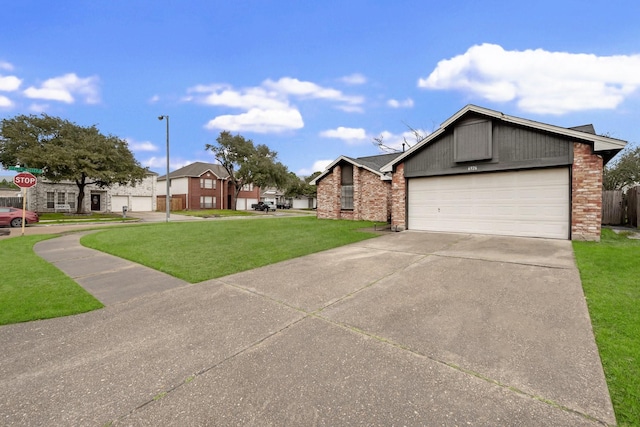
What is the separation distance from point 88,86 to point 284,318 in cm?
1996

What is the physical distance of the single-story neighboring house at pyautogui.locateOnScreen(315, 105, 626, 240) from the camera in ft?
30.2

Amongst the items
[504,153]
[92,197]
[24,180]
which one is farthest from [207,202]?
[504,153]

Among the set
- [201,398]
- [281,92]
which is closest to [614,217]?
[201,398]

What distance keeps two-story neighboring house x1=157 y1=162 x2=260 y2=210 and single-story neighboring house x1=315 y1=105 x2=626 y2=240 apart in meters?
34.8

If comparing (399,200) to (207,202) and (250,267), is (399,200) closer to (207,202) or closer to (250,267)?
(250,267)

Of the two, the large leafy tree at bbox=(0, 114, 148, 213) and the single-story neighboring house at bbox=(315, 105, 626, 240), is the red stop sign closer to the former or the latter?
the large leafy tree at bbox=(0, 114, 148, 213)

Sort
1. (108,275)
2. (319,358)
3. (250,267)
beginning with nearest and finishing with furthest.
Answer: (319,358)
(108,275)
(250,267)

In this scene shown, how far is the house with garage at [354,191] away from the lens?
1827 centimetres

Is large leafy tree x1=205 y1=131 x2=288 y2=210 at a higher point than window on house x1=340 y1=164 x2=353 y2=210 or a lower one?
higher

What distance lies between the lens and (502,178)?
10.7 metres

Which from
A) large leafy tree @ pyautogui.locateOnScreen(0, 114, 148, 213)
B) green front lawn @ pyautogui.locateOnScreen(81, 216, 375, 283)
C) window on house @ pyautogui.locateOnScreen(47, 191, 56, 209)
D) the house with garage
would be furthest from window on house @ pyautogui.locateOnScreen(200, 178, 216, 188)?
green front lawn @ pyautogui.locateOnScreen(81, 216, 375, 283)

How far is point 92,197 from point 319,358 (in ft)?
134

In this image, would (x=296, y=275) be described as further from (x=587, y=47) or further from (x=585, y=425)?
(x=587, y=47)

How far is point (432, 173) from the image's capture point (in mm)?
12109
